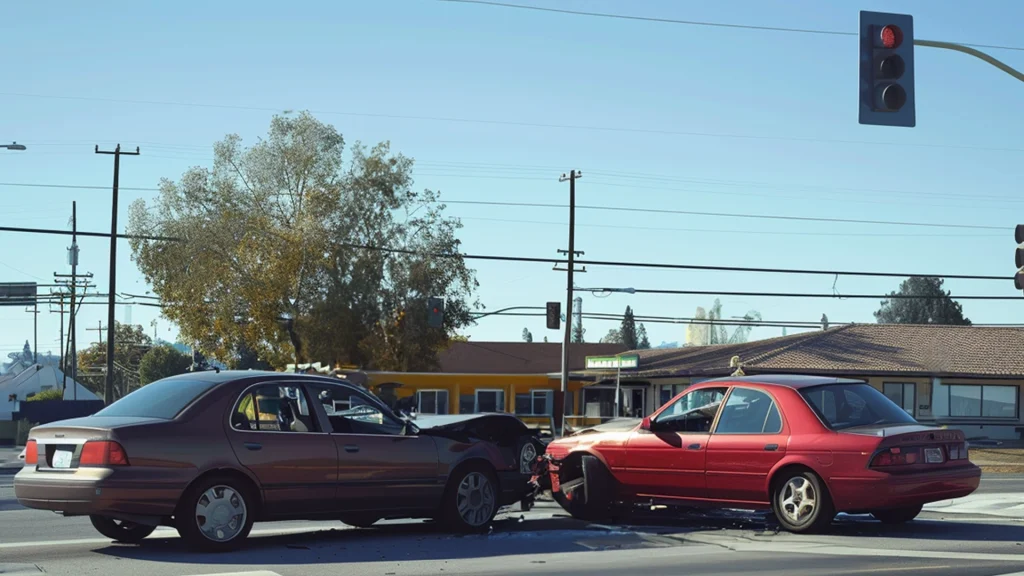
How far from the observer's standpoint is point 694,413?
12.7 meters

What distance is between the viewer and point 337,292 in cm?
5209

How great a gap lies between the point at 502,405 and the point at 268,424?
50.3 m

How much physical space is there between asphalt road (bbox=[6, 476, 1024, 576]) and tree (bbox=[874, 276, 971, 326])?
82401 millimetres

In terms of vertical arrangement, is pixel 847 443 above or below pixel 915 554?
above

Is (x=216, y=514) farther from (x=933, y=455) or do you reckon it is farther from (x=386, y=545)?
(x=933, y=455)

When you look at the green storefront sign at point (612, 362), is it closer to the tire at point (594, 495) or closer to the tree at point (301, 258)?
the tree at point (301, 258)

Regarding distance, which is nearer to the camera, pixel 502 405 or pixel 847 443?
pixel 847 443

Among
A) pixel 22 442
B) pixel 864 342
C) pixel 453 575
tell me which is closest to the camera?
pixel 453 575

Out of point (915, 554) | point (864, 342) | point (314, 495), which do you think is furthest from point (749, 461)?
point (864, 342)

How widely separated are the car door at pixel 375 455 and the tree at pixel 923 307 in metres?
84.2

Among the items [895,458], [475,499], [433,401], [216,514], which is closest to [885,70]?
[895,458]

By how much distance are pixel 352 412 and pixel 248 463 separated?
5.43ft

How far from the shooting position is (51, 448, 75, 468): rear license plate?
9548mm

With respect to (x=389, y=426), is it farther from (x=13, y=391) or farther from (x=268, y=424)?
(x=13, y=391)
